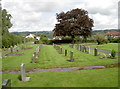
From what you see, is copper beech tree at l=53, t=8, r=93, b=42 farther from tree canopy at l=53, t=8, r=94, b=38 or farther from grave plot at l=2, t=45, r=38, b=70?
grave plot at l=2, t=45, r=38, b=70

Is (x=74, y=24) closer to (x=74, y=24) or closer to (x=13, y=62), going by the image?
(x=74, y=24)

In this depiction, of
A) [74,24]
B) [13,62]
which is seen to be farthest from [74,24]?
[13,62]

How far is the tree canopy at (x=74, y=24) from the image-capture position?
61.1m

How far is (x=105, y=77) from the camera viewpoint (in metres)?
10.9

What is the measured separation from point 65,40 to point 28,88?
62.5 metres

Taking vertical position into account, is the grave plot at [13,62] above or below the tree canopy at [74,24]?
below

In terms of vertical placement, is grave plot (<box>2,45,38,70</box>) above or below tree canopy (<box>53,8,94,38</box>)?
below

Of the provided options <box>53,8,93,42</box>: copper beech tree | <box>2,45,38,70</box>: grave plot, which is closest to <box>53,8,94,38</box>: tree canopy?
<box>53,8,93,42</box>: copper beech tree

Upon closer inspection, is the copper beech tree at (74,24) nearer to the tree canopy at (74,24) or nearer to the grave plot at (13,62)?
the tree canopy at (74,24)

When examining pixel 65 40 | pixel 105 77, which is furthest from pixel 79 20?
pixel 105 77

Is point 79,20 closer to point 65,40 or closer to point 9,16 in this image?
point 65,40

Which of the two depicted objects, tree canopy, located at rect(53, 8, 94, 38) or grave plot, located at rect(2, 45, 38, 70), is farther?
tree canopy, located at rect(53, 8, 94, 38)

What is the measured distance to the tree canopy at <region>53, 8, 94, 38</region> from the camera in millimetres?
61125

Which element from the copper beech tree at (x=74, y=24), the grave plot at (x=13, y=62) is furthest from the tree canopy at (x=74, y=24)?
the grave plot at (x=13, y=62)
